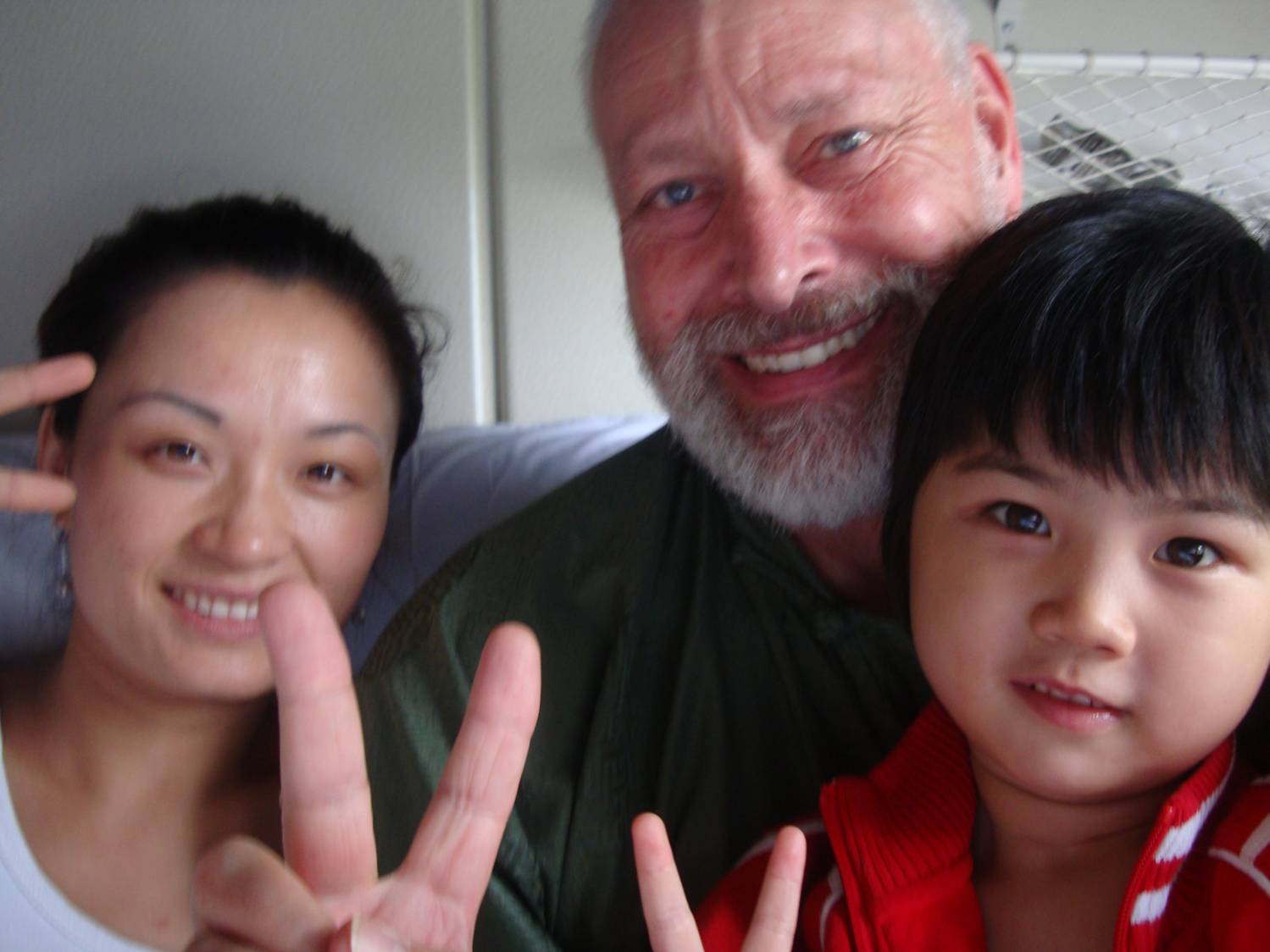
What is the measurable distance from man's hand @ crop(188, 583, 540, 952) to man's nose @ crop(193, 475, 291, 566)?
1.21 ft

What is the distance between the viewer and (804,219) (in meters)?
0.80

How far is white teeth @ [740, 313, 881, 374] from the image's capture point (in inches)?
32.5

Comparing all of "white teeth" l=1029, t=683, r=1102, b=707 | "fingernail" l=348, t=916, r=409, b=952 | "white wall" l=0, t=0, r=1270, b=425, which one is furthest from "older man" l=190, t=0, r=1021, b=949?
"white wall" l=0, t=0, r=1270, b=425

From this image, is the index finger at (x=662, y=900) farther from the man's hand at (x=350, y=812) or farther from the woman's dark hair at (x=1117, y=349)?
the woman's dark hair at (x=1117, y=349)

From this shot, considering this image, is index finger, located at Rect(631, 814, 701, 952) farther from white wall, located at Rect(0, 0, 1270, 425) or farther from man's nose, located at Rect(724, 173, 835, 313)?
white wall, located at Rect(0, 0, 1270, 425)

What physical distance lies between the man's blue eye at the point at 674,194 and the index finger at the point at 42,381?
547 millimetres

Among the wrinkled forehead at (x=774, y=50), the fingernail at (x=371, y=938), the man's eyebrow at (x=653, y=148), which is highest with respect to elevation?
the wrinkled forehead at (x=774, y=50)

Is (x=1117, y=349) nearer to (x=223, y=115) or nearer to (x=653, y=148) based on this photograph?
(x=653, y=148)

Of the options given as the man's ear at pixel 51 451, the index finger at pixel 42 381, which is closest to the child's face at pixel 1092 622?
the index finger at pixel 42 381

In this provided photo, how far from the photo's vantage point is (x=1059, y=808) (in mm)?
635

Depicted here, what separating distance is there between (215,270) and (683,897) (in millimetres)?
787

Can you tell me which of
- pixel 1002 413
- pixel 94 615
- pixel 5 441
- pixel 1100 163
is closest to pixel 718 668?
pixel 1002 413

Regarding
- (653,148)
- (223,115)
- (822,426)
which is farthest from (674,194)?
(223,115)

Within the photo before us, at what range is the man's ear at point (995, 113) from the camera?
95 centimetres
